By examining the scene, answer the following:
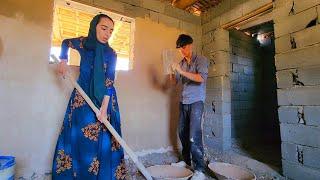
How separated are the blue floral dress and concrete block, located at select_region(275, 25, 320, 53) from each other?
1.62m

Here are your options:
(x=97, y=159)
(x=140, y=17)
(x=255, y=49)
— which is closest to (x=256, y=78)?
(x=255, y=49)

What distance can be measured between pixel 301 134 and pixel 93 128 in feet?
5.72

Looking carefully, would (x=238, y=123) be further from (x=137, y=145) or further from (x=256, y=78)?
(x=137, y=145)

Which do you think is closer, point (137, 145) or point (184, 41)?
point (184, 41)

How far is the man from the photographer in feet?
6.25

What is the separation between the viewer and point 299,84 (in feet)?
6.18

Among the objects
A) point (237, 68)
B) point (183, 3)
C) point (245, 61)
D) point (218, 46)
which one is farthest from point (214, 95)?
point (245, 61)

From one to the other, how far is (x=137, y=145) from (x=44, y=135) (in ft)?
3.15

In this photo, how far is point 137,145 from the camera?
7.93 ft

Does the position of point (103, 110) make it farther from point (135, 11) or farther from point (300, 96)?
point (300, 96)

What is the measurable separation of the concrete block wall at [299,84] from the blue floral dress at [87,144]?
60.3 inches

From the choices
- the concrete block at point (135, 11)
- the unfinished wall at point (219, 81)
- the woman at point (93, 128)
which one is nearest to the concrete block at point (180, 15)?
the unfinished wall at point (219, 81)

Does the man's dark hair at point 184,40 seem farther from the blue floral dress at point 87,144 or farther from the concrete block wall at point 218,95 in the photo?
the concrete block wall at point 218,95

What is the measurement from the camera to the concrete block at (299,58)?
177 centimetres
